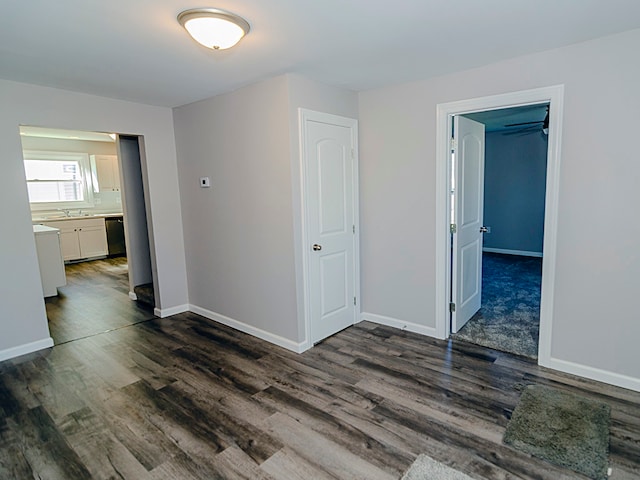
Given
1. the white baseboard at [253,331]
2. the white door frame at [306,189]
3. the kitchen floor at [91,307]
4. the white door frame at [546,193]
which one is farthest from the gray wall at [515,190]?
the kitchen floor at [91,307]

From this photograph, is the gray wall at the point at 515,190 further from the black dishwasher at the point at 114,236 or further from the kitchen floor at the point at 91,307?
the black dishwasher at the point at 114,236

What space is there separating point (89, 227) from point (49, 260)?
258 cm

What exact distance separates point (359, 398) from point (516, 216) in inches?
240

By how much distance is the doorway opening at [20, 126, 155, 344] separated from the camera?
4595 mm

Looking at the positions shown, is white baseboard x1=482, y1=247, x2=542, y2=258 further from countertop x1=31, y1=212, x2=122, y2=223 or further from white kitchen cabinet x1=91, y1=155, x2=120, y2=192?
white kitchen cabinet x1=91, y1=155, x2=120, y2=192

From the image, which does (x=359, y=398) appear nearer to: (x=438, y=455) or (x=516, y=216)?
(x=438, y=455)

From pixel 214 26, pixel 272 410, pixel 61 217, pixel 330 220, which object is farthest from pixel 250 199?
pixel 61 217

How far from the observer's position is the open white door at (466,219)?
3.34 m

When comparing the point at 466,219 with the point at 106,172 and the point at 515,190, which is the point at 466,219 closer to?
the point at 515,190

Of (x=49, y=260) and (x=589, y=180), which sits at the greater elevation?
(x=589, y=180)

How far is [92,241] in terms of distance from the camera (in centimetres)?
768

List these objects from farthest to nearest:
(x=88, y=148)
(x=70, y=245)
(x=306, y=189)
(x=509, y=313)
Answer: (x=88, y=148), (x=70, y=245), (x=509, y=313), (x=306, y=189)

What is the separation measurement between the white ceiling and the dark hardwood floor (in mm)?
2369

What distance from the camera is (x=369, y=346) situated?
3379 mm
